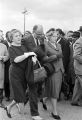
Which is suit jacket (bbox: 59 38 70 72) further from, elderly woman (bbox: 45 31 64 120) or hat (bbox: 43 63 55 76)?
hat (bbox: 43 63 55 76)

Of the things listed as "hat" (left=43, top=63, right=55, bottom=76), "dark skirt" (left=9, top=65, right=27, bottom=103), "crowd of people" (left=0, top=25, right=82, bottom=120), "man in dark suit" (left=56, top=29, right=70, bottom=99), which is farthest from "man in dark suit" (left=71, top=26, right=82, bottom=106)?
"dark skirt" (left=9, top=65, right=27, bottom=103)

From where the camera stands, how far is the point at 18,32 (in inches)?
200

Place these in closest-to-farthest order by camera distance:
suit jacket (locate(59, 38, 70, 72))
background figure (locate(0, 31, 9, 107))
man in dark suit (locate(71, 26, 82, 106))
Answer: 1. man in dark suit (locate(71, 26, 82, 106))
2. background figure (locate(0, 31, 9, 107))
3. suit jacket (locate(59, 38, 70, 72))

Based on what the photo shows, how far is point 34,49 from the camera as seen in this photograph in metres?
5.20

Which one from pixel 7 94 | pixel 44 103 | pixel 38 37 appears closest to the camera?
pixel 38 37

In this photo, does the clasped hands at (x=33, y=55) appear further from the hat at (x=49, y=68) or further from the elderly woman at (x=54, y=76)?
the elderly woman at (x=54, y=76)

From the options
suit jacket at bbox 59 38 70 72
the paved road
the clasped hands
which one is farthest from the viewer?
suit jacket at bbox 59 38 70 72

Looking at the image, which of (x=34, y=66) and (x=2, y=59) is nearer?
(x=34, y=66)

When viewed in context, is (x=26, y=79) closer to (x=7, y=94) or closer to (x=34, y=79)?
(x=34, y=79)

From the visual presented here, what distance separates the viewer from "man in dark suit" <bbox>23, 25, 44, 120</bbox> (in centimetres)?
502

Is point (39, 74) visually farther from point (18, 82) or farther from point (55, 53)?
point (55, 53)

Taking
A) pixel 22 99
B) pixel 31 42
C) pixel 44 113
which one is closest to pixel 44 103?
pixel 44 113

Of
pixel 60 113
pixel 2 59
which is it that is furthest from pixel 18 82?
pixel 2 59

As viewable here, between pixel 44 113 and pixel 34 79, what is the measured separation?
1.12 meters
